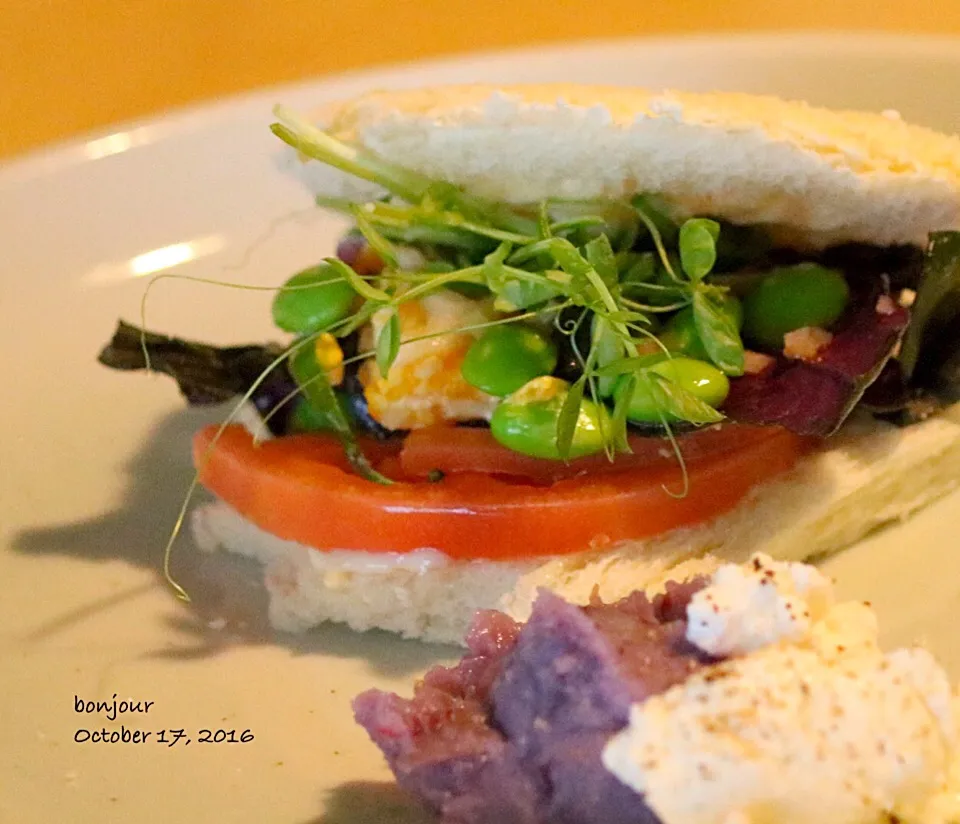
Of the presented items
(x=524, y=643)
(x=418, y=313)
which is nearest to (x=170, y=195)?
(x=418, y=313)

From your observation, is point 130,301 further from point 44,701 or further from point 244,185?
point 44,701

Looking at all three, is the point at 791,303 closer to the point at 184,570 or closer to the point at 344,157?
the point at 344,157

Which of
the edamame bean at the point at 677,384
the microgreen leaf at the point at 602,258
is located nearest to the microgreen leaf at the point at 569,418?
the edamame bean at the point at 677,384

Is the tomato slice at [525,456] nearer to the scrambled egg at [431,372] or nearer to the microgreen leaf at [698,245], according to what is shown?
the scrambled egg at [431,372]

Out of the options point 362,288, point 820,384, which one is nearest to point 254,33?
point 362,288

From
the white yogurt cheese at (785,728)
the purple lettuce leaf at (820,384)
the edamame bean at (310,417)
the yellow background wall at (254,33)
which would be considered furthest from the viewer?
the yellow background wall at (254,33)

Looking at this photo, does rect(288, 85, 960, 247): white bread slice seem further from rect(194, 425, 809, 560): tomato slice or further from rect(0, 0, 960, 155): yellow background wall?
rect(0, 0, 960, 155): yellow background wall
